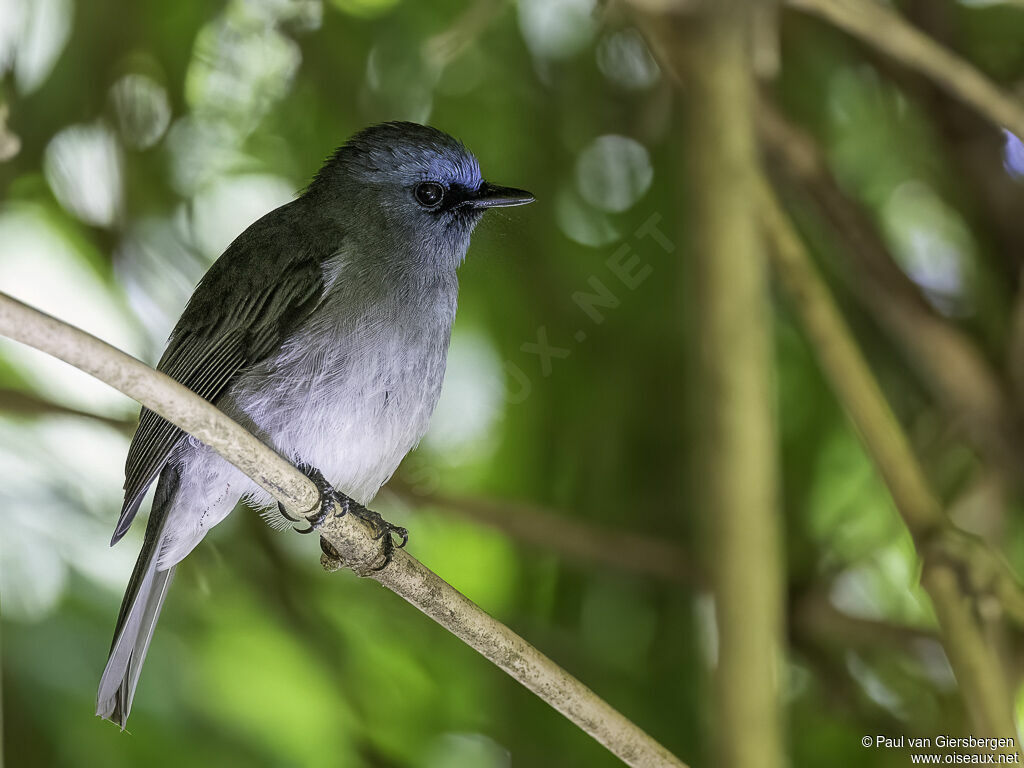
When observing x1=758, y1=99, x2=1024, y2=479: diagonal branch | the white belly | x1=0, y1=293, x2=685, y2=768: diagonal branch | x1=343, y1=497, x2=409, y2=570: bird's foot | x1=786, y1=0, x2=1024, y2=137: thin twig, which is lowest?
x1=0, y1=293, x2=685, y2=768: diagonal branch

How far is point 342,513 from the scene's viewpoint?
1455 millimetres

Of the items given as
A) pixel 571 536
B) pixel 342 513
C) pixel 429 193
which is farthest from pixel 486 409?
pixel 342 513

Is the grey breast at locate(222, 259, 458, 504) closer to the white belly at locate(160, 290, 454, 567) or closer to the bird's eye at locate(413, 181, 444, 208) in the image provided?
the white belly at locate(160, 290, 454, 567)

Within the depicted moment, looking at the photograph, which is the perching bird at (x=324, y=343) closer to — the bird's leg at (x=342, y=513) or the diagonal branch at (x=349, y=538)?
the bird's leg at (x=342, y=513)

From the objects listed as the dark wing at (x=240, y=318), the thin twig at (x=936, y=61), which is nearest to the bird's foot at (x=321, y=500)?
the dark wing at (x=240, y=318)

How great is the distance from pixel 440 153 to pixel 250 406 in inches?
19.7

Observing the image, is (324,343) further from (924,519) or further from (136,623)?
(924,519)

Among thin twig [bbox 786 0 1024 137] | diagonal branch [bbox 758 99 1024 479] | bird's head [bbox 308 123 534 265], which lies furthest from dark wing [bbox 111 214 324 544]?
diagonal branch [bbox 758 99 1024 479]

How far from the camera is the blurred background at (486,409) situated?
1.95 metres

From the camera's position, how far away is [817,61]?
97.9 inches

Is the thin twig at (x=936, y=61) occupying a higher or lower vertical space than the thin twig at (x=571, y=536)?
higher

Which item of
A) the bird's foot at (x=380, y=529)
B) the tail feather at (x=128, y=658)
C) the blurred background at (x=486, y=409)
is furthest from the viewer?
the blurred background at (x=486, y=409)

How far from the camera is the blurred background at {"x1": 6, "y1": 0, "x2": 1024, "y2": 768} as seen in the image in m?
1.95

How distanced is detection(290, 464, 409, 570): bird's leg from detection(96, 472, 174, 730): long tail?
22 cm
